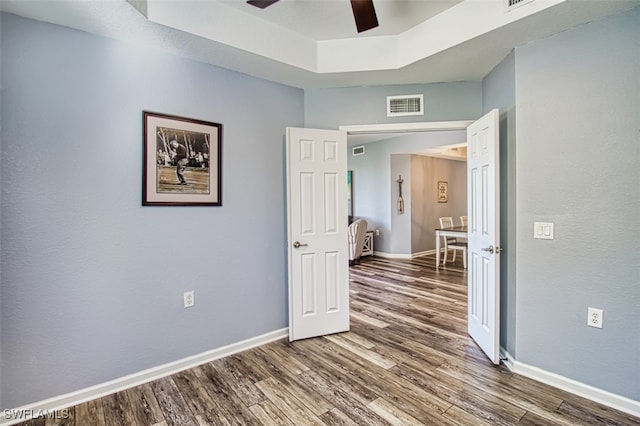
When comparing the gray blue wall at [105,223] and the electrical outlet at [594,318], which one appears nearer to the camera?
the gray blue wall at [105,223]

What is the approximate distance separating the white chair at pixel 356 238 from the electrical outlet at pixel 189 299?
419 centimetres

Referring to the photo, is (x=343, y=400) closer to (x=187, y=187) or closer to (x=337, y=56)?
(x=187, y=187)

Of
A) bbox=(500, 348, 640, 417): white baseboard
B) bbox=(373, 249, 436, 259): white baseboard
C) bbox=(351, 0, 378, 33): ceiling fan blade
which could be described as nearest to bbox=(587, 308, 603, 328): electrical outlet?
bbox=(500, 348, 640, 417): white baseboard

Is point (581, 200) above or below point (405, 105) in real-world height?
below

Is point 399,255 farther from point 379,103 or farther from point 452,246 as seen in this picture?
point 379,103

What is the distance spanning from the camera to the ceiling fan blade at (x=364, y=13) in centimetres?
169

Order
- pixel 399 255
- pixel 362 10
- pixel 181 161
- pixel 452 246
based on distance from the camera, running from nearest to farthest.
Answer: pixel 362 10, pixel 181 161, pixel 452 246, pixel 399 255

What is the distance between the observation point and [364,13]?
5.84 ft

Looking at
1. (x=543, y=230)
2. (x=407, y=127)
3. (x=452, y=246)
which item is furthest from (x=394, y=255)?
(x=543, y=230)

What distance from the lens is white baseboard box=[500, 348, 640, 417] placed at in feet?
6.17

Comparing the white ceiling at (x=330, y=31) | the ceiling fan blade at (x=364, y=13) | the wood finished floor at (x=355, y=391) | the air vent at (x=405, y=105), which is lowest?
the wood finished floor at (x=355, y=391)

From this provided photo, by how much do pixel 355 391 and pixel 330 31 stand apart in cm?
275

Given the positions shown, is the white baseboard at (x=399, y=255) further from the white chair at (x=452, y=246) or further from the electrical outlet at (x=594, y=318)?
the electrical outlet at (x=594, y=318)

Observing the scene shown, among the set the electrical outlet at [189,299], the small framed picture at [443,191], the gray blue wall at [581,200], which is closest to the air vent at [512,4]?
the gray blue wall at [581,200]
